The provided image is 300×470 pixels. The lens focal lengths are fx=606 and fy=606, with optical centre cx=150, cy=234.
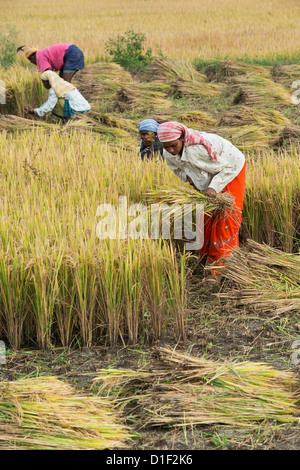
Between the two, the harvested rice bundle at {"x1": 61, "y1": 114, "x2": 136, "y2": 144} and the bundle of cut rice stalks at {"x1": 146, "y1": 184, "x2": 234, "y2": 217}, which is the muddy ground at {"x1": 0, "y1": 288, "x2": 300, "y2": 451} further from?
the harvested rice bundle at {"x1": 61, "y1": 114, "x2": 136, "y2": 144}

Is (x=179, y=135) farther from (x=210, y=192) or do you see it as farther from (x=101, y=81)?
(x=101, y=81)

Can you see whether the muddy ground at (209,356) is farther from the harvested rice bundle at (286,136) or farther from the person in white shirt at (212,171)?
the harvested rice bundle at (286,136)

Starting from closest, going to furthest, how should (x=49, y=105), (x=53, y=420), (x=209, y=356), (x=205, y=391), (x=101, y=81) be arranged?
(x=53, y=420) → (x=205, y=391) → (x=209, y=356) → (x=49, y=105) → (x=101, y=81)

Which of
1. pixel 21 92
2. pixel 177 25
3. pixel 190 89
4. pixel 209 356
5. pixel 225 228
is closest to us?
pixel 209 356

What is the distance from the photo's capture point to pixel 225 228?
3623 millimetres

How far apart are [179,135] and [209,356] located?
1.27 meters

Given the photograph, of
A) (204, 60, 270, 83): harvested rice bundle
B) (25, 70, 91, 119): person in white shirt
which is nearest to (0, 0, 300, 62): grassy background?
(204, 60, 270, 83): harvested rice bundle

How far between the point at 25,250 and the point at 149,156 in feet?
7.18

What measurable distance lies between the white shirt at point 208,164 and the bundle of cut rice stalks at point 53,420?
1.62 m

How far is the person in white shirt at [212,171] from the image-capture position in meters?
3.40

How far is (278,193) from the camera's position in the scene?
3.96 metres

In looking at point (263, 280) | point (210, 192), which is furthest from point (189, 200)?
point (263, 280)

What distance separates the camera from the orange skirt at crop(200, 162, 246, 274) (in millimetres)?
3611

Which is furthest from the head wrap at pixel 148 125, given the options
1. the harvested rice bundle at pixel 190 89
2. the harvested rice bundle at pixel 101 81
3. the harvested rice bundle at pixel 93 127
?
the harvested rice bundle at pixel 190 89
